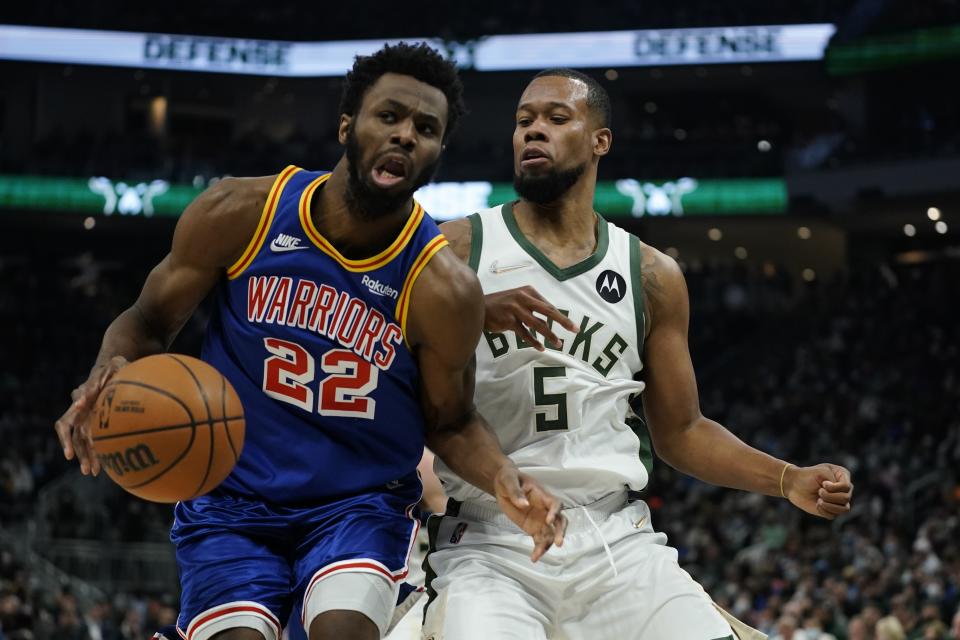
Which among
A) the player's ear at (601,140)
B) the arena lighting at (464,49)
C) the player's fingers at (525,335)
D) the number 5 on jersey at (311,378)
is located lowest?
the number 5 on jersey at (311,378)

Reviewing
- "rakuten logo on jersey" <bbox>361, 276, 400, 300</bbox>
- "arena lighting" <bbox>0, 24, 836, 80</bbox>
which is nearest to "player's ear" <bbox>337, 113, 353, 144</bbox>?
"rakuten logo on jersey" <bbox>361, 276, 400, 300</bbox>

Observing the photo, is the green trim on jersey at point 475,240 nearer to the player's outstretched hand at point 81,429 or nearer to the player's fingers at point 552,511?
the player's fingers at point 552,511

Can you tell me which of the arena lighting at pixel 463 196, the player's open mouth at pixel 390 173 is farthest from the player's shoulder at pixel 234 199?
the arena lighting at pixel 463 196

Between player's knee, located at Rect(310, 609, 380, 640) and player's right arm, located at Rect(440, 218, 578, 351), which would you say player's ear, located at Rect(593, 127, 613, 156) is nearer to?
player's right arm, located at Rect(440, 218, 578, 351)

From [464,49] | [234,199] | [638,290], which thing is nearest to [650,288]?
[638,290]

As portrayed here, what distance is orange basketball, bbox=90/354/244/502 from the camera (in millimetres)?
Result: 3378

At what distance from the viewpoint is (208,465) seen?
136 inches

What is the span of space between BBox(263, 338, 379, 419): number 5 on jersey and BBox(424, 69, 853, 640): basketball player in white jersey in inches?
20.7

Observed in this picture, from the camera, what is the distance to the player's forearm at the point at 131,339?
12.5 ft

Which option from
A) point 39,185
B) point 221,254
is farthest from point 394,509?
point 39,185

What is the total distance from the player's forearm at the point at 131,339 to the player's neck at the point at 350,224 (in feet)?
2.08

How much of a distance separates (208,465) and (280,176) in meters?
1.04

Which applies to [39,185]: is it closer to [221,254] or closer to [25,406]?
[25,406]

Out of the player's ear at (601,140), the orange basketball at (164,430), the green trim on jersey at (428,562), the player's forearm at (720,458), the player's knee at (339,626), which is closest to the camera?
the orange basketball at (164,430)
